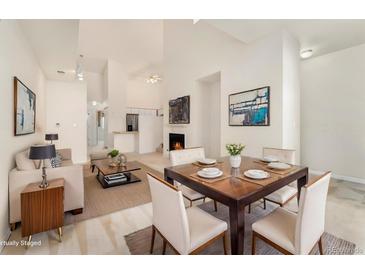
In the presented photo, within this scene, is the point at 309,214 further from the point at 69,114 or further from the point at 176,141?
the point at 69,114

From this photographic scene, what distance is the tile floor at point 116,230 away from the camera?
1.59 metres

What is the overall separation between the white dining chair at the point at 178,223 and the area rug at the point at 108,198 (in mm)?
1302

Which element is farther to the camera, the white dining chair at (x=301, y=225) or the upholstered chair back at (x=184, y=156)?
the upholstered chair back at (x=184, y=156)

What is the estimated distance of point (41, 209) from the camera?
168 centimetres

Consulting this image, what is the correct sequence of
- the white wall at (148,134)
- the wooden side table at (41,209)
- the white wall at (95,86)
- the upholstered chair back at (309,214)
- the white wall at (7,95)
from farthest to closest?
the white wall at (95,86)
the white wall at (148,134)
the white wall at (7,95)
the wooden side table at (41,209)
the upholstered chair back at (309,214)

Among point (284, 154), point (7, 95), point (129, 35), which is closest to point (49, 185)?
point (7, 95)

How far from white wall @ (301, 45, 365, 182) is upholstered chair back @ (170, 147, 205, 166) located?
319cm

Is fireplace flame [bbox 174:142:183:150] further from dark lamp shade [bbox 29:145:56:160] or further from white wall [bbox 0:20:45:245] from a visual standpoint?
dark lamp shade [bbox 29:145:56:160]

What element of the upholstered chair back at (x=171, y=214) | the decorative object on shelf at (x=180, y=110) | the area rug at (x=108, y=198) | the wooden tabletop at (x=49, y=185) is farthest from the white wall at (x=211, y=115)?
the upholstered chair back at (x=171, y=214)

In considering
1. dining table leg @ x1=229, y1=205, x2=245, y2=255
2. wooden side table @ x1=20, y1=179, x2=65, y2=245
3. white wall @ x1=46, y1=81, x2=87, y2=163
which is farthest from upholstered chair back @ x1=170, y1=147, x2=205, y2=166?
white wall @ x1=46, y1=81, x2=87, y2=163

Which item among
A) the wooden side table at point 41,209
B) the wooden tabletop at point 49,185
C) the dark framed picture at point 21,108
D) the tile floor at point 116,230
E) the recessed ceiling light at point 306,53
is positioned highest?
the recessed ceiling light at point 306,53

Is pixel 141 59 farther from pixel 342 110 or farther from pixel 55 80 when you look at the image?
pixel 342 110

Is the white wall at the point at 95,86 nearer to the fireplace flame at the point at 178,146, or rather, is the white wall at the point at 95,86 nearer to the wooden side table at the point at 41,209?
the fireplace flame at the point at 178,146

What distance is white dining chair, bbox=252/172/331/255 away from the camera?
104cm
